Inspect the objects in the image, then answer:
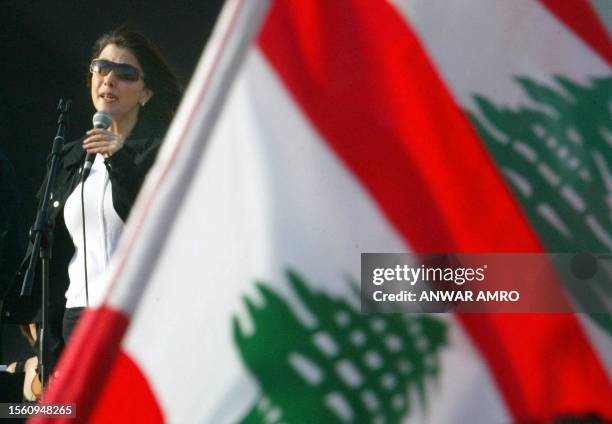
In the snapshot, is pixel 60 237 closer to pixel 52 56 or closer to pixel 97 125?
Result: pixel 97 125

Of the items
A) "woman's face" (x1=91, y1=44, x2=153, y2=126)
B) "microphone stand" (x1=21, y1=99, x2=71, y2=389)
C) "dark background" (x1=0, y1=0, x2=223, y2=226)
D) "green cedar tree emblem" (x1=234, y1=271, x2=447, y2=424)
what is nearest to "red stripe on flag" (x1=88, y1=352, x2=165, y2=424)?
"green cedar tree emblem" (x1=234, y1=271, x2=447, y2=424)

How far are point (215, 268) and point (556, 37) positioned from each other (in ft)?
1.59

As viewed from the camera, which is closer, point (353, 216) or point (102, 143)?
point (353, 216)

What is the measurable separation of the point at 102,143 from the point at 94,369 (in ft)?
5.92

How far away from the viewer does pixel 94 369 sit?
1124mm

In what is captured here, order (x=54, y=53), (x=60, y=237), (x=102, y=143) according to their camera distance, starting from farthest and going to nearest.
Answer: (x=54, y=53) < (x=60, y=237) < (x=102, y=143)

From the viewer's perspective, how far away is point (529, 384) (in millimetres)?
1245

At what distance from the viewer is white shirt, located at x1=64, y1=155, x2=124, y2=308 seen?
2867 millimetres

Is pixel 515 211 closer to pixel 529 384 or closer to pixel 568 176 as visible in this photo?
pixel 568 176

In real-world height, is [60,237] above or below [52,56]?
below

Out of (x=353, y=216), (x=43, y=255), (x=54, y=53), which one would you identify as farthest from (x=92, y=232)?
(x=54, y=53)

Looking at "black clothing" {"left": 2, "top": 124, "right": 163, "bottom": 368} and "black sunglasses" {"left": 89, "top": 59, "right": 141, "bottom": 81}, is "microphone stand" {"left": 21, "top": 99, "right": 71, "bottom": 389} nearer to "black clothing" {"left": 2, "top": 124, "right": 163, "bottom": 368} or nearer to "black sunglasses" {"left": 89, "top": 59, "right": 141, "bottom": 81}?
"black clothing" {"left": 2, "top": 124, "right": 163, "bottom": 368}

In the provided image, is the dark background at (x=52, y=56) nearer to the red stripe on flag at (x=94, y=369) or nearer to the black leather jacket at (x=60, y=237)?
the black leather jacket at (x=60, y=237)

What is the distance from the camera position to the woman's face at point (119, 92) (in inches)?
121
